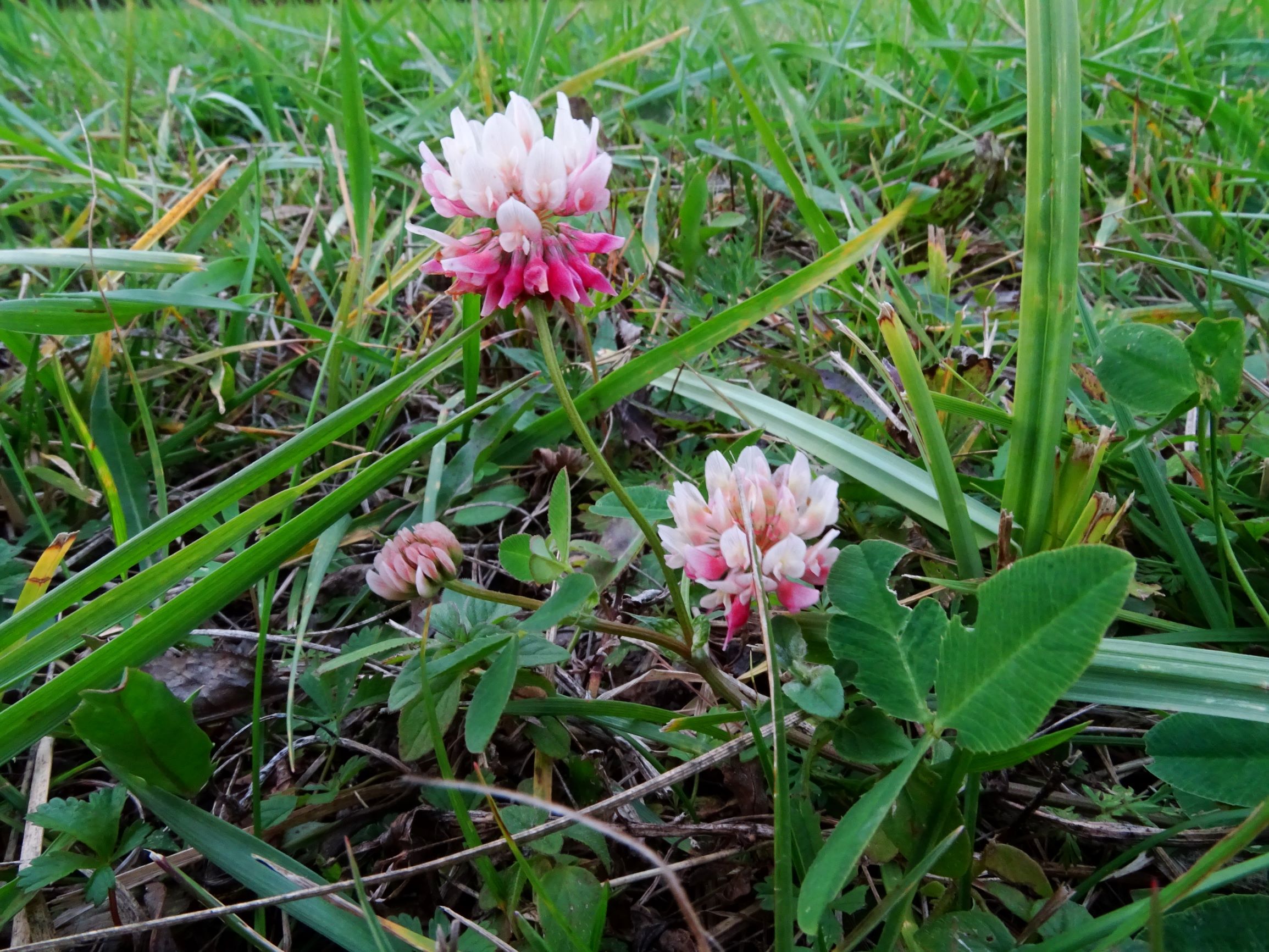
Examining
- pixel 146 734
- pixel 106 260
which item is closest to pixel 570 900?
pixel 146 734

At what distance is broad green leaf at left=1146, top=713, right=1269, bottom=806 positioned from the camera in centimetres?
61

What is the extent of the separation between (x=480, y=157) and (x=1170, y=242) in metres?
1.34

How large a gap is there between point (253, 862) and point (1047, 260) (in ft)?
3.16

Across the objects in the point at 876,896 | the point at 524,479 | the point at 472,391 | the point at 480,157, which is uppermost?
the point at 480,157

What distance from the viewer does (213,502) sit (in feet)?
2.82

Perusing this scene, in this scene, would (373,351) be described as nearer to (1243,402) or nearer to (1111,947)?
(1111,947)

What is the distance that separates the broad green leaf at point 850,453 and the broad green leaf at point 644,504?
0.21 m

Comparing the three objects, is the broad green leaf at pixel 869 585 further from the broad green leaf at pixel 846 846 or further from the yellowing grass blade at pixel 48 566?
the yellowing grass blade at pixel 48 566

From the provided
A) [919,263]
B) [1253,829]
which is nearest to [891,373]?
[919,263]

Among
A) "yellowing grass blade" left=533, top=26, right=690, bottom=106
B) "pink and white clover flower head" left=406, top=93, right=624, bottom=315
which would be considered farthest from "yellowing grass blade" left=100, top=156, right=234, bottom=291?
"pink and white clover flower head" left=406, top=93, right=624, bottom=315

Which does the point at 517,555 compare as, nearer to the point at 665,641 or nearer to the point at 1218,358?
the point at 665,641

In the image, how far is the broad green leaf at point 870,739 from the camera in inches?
24.4

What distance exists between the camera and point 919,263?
59.4 inches

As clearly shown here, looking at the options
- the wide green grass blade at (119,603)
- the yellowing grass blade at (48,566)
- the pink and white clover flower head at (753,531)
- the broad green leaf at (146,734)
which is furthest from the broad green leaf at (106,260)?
the pink and white clover flower head at (753,531)
